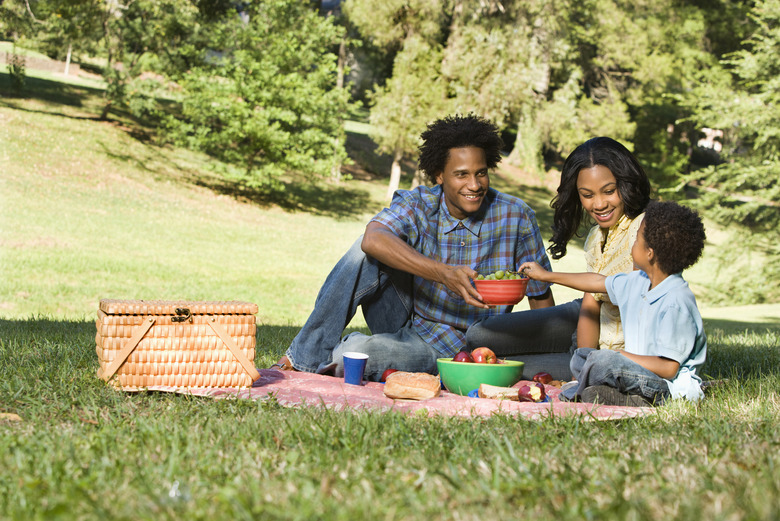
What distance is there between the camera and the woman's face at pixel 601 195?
13.9ft

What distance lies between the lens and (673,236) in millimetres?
3738

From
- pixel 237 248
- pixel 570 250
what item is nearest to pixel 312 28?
pixel 237 248

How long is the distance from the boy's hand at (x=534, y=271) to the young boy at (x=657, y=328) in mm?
446

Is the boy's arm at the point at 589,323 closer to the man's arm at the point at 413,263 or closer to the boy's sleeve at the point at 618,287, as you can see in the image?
the boy's sleeve at the point at 618,287

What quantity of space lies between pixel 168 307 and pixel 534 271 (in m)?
2.01

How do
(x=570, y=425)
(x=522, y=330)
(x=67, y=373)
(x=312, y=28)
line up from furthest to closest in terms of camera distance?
(x=312, y=28), (x=522, y=330), (x=67, y=373), (x=570, y=425)

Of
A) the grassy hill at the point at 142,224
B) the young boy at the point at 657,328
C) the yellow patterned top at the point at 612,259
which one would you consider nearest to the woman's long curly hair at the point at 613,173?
the yellow patterned top at the point at 612,259

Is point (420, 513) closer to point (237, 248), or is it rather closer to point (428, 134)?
point (428, 134)

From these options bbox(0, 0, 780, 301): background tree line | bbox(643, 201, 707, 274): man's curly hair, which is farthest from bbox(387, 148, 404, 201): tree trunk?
bbox(643, 201, 707, 274): man's curly hair

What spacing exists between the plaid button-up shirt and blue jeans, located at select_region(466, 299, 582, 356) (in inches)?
7.1

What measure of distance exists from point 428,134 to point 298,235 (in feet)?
46.8

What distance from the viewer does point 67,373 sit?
393 cm

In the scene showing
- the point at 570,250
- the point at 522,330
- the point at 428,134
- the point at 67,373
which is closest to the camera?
the point at 67,373

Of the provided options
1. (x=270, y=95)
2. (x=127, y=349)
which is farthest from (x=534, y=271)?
(x=270, y=95)
